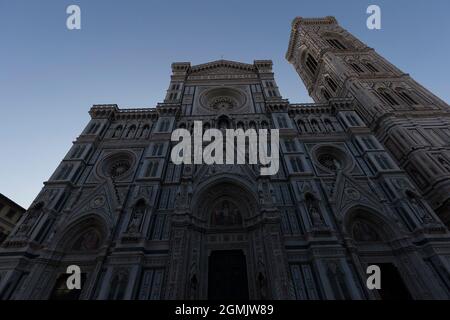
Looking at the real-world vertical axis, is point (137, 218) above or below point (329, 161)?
below

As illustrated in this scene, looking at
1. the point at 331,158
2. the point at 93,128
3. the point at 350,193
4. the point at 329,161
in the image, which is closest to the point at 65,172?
the point at 93,128

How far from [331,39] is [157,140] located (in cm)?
3333

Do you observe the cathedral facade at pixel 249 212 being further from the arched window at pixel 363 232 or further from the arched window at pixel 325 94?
the arched window at pixel 325 94

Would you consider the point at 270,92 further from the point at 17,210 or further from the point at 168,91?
the point at 17,210

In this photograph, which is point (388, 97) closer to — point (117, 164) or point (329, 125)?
point (329, 125)

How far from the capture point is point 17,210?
73.2 feet

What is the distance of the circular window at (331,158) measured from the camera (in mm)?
17656

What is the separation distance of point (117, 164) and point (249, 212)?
36.9 feet

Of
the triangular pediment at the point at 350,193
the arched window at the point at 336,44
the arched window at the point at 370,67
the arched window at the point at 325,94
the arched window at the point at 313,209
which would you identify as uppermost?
the arched window at the point at 336,44

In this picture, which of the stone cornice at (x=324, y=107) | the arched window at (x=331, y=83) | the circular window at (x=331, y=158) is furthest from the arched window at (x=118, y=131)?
the arched window at (x=331, y=83)

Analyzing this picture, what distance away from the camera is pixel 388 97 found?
23844 mm

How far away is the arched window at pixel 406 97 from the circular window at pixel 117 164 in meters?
26.8

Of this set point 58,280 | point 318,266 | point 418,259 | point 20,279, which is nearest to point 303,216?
point 318,266
